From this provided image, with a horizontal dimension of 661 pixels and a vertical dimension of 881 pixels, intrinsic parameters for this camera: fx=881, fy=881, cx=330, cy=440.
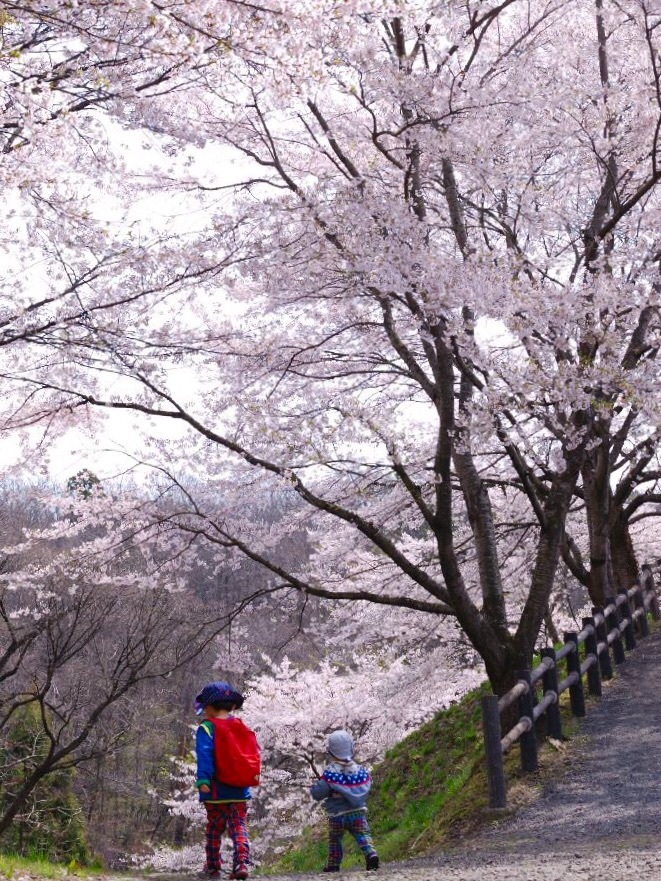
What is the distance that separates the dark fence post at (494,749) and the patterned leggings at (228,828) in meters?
2.45

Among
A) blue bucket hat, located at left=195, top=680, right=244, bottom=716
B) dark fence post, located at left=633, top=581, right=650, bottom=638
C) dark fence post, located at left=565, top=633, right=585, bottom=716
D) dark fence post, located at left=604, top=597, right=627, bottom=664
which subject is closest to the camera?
blue bucket hat, located at left=195, top=680, right=244, bottom=716

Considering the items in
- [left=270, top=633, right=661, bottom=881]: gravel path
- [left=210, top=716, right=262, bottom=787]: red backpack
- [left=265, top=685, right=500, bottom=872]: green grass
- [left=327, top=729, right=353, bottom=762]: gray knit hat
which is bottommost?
[left=265, top=685, right=500, bottom=872]: green grass

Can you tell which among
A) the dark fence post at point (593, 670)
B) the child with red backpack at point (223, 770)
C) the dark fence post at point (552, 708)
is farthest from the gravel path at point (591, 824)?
the child with red backpack at point (223, 770)

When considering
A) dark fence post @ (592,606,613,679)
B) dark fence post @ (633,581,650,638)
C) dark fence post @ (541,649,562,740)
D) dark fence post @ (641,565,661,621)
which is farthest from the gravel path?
dark fence post @ (641,565,661,621)

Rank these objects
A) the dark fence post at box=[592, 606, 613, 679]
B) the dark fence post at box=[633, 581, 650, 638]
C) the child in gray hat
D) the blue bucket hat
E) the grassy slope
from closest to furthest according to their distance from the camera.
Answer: the blue bucket hat
the child in gray hat
the grassy slope
the dark fence post at box=[592, 606, 613, 679]
the dark fence post at box=[633, 581, 650, 638]

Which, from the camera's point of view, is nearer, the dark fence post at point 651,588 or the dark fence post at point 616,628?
the dark fence post at point 616,628

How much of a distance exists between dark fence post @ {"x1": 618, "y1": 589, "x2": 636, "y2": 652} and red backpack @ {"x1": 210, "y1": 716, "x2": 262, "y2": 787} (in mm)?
8699

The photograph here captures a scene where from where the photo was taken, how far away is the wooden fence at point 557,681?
6898 millimetres

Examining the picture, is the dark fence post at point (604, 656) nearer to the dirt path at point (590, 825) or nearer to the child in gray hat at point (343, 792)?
the dirt path at point (590, 825)

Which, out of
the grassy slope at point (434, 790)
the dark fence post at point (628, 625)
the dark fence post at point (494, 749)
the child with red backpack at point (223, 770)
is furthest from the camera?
the dark fence post at point (628, 625)

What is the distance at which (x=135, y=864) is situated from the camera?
2364cm

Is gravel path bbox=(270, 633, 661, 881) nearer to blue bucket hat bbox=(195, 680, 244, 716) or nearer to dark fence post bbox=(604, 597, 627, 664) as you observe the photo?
blue bucket hat bbox=(195, 680, 244, 716)

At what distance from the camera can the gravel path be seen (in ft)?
15.6

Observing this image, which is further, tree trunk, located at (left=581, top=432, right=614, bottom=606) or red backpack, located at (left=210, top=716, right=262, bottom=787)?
tree trunk, located at (left=581, top=432, right=614, bottom=606)
